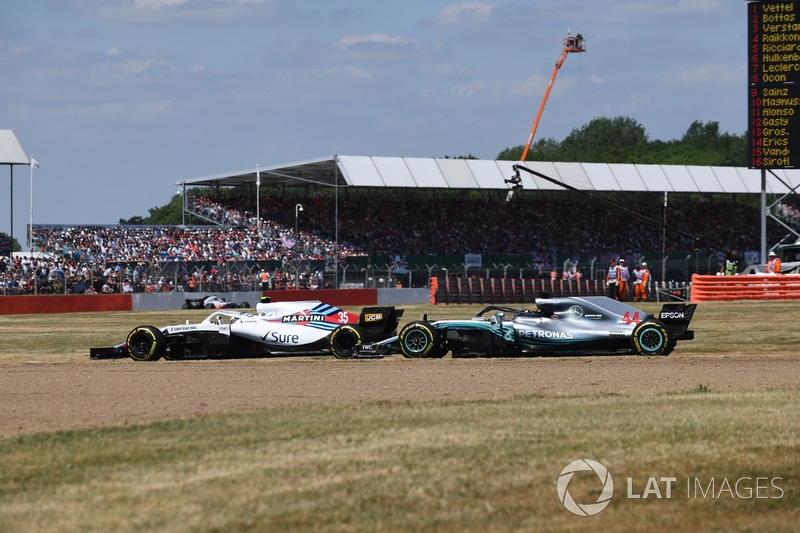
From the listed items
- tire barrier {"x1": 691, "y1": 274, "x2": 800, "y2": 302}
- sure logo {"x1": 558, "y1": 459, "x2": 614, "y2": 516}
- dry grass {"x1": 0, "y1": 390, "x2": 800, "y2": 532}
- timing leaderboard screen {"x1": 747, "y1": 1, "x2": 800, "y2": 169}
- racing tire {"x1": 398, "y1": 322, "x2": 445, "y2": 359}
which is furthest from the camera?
tire barrier {"x1": 691, "y1": 274, "x2": 800, "y2": 302}

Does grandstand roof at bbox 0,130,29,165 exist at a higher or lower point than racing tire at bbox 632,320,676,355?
higher

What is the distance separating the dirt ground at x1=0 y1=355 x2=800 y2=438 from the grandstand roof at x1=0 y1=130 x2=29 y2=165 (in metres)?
42.2

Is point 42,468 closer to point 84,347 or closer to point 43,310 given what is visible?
point 84,347

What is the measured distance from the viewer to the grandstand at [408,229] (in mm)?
44188

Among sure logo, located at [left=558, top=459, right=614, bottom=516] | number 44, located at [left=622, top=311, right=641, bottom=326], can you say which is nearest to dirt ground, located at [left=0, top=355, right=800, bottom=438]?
number 44, located at [left=622, top=311, right=641, bottom=326]

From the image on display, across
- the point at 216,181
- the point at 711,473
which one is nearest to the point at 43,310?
the point at 216,181

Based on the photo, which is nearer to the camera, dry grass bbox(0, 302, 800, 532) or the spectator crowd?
dry grass bbox(0, 302, 800, 532)

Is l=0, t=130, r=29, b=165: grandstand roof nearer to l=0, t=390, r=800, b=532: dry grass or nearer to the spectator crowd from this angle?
the spectator crowd

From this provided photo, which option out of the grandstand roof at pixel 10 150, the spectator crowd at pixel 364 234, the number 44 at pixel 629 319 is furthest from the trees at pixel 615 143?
the number 44 at pixel 629 319

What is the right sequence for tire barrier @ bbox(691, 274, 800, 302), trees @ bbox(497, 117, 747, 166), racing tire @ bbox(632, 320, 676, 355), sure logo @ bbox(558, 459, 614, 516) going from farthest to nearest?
1. trees @ bbox(497, 117, 747, 166)
2. tire barrier @ bbox(691, 274, 800, 302)
3. racing tire @ bbox(632, 320, 676, 355)
4. sure logo @ bbox(558, 459, 614, 516)

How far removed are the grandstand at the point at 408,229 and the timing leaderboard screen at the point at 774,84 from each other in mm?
8339

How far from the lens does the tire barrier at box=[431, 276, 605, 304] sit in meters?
40.1

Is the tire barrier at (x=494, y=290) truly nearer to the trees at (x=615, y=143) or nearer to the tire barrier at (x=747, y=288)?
the tire barrier at (x=747, y=288)

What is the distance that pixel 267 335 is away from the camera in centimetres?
1820
